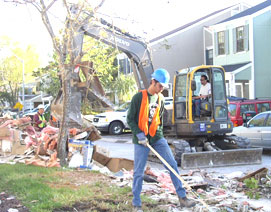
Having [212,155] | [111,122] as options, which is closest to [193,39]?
[111,122]

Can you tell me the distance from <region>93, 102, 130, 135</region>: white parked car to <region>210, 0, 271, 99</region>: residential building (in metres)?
7.80

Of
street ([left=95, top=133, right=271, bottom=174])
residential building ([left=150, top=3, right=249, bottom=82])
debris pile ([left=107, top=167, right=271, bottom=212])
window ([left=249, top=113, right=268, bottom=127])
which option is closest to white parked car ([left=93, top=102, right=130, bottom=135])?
street ([left=95, top=133, right=271, bottom=174])

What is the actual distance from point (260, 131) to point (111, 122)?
376 inches

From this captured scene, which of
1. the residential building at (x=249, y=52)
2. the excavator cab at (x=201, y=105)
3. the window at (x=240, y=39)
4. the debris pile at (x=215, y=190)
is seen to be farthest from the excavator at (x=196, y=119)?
the window at (x=240, y=39)

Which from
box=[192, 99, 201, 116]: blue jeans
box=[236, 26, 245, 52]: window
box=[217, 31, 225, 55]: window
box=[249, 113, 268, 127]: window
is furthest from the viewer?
box=[217, 31, 225, 55]: window

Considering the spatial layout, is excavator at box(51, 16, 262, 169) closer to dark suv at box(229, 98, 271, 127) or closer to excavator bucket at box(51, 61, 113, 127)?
excavator bucket at box(51, 61, 113, 127)

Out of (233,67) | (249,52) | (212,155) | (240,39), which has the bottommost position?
(212,155)

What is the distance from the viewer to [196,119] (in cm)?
1084

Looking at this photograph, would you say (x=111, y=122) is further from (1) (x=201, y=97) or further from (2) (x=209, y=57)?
(2) (x=209, y=57)

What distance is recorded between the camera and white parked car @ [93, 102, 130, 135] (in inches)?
795

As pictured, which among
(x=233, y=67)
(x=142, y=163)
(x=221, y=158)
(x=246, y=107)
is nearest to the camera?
(x=142, y=163)

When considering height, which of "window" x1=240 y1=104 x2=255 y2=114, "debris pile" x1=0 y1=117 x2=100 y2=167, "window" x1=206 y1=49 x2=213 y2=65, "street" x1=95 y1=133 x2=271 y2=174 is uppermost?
"window" x1=206 y1=49 x2=213 y2=65

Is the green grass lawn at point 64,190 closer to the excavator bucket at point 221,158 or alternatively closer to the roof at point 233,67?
the excavator bucket at point 221,158

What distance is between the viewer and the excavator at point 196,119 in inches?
403
